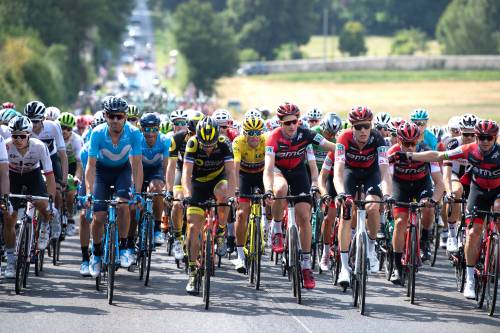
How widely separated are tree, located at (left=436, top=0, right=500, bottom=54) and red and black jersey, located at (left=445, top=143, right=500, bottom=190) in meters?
104

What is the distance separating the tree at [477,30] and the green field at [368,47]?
12123mm

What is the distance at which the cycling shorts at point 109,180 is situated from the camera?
1410 cm

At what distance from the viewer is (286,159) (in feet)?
47.3

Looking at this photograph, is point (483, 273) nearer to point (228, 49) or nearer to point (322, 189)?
point (322, 189)

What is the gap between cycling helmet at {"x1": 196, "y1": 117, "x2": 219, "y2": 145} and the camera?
1334 centimetres

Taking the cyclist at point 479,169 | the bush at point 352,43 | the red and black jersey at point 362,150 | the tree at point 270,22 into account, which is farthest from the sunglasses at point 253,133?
the bush at point 352,43

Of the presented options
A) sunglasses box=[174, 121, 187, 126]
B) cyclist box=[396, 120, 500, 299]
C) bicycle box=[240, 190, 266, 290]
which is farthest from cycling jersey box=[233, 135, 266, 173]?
cyclist box=[396, 120, 500, 299]

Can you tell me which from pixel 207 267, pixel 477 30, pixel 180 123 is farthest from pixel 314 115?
pixel 477 30

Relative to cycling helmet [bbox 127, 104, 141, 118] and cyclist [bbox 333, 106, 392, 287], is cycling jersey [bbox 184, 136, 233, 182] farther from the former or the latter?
cycling helmet [bbox 127, 104, 141, 118]

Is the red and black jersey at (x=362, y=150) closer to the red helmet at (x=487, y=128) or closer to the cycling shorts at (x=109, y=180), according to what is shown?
the red helmet at (x=487, y=128)

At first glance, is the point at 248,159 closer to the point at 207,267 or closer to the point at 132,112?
the point at 132,112

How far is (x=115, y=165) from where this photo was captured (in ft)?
46.5

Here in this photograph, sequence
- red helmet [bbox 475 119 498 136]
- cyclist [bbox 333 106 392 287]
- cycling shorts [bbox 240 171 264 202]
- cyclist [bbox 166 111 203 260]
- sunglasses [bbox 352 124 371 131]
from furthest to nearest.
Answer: cycling shorts [bbox 240 171 264 202] < cyclist [bbox 166 111 203 260] < sunglasses [bbox 352 124 371 131] < cyclist [bbox 333 106 392 287] < red helmet [bbox 475 119 498 136]

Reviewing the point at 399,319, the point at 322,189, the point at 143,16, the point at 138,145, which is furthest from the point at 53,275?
the point at 143,16
